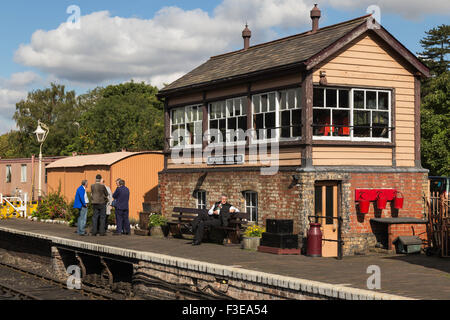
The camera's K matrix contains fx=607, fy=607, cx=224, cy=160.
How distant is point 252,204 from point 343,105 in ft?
13.0

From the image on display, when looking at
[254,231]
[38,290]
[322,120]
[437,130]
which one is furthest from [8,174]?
[322,120]

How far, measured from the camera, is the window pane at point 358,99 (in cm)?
1739

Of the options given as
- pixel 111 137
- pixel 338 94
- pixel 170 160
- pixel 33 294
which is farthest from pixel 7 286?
pixel 111 137

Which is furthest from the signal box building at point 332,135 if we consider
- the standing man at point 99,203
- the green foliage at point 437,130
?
the green foliage at point 437,130

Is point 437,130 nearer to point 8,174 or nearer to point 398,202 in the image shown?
point 398,202

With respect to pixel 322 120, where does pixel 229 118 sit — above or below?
above

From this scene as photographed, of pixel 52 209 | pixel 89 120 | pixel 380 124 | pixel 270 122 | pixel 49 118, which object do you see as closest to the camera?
pixel 380 124

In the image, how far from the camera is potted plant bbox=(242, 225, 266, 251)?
15.9 m

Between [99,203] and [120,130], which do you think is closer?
[99,203]

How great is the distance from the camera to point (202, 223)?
17.1 metres

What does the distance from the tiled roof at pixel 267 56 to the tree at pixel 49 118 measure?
135 ft

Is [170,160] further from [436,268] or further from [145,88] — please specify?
[145,88]

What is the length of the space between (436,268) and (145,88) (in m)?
53.7

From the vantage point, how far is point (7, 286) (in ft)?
51.8
